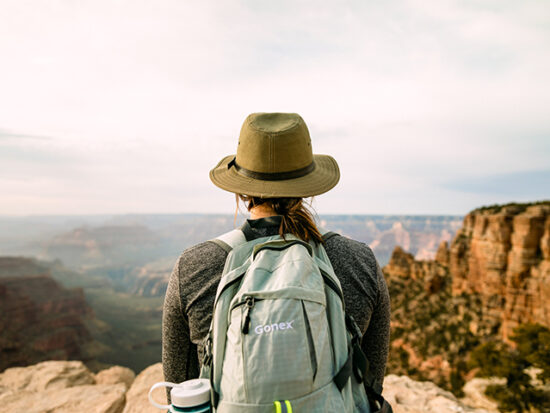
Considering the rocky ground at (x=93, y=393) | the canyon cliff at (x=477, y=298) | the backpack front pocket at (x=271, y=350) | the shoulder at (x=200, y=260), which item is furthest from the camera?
the canyon cliff at (x=477, y=298)

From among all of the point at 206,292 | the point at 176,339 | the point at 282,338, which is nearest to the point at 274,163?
the point at 206,292

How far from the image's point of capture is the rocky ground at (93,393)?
4.39m

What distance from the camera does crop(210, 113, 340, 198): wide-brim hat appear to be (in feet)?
5.76

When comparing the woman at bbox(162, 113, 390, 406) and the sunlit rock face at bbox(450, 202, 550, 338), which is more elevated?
the woman at bbox(162, 113, 390, 406)

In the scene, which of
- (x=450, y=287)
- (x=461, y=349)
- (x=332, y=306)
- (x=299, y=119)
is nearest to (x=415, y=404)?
(x=332, y=306)

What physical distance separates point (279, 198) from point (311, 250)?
351mm

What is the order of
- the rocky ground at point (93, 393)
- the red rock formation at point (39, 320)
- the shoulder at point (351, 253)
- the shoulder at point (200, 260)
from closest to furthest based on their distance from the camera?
the shoulder at point (200, 260)
the shoulder at point (351, 253)
the rocky ground at point (93, 393)
the red rock formation at point (39, 320)

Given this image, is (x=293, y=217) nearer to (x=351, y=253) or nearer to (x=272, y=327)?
(x=351, y=253)

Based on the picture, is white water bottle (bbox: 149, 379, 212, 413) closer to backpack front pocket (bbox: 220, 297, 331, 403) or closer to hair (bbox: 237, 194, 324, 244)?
backpack front pocket (bbox: 220, 297, 331, 403)

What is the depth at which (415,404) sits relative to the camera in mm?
4641

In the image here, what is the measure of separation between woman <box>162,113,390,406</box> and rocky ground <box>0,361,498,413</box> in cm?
328

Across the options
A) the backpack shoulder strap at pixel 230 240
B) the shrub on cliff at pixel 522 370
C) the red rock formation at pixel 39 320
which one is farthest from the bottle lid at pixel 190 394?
the red rock formation at pixel 39 320

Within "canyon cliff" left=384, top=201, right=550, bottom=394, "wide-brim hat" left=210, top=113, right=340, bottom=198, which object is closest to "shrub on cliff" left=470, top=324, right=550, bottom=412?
"canyon cliff" left=384, top=201, right=550, bottom=394

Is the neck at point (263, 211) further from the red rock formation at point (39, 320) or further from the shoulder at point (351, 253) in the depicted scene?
the red rock formation at point (39, 320)
